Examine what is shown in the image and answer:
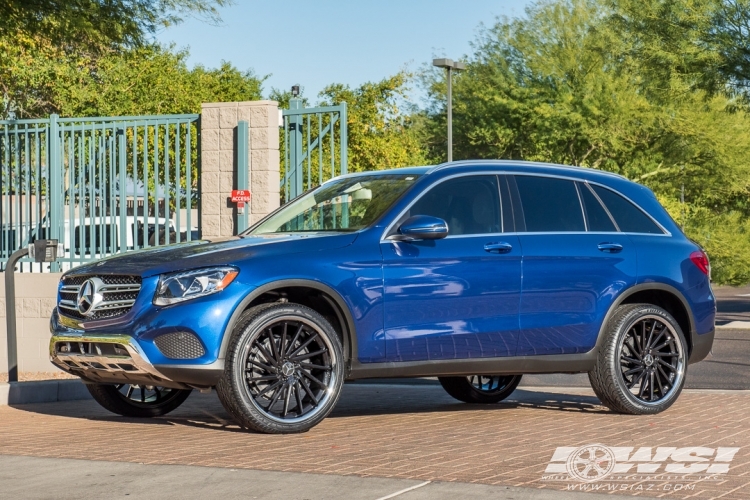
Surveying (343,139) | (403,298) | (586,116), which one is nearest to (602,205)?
(403,298)

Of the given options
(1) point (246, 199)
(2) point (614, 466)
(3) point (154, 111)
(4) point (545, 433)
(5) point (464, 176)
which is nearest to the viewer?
(2) point (614, 466)

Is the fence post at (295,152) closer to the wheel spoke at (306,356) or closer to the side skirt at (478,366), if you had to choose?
the side skirt at (478,366)

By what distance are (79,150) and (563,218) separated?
279 inches

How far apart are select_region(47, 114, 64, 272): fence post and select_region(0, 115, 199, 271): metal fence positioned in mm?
12

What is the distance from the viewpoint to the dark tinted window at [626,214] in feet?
31.9

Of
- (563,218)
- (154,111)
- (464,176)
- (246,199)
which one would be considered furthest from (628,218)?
(154,111)

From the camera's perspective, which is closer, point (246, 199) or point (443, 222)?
point (443, 222)

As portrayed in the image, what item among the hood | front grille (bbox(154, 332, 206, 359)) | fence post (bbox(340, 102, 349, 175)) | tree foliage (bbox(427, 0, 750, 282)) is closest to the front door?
the hood

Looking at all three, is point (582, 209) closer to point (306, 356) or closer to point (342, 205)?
point (342, 205)

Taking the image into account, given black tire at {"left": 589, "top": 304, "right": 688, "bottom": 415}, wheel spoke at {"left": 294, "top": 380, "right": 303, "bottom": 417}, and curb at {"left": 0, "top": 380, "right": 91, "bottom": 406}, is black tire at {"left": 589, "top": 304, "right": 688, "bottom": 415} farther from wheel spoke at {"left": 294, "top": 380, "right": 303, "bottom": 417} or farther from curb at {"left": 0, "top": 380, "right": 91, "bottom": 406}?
curb at {"left": 0, "top": 380, "right": 91, "bottom": 406}

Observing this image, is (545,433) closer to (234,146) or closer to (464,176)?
(464,176)

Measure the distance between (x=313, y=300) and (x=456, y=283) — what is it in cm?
98

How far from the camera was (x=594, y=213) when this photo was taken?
962 centimetres

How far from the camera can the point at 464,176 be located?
9117 mm
